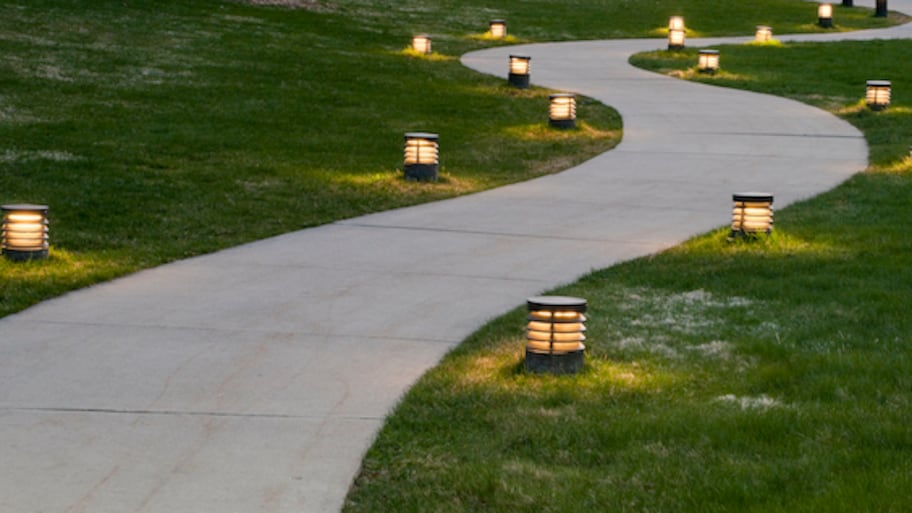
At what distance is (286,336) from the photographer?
29.6ft

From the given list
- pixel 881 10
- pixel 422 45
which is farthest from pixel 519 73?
pixel 881 10

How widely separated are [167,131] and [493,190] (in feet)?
17.6

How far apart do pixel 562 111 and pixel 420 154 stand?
17.7 feet

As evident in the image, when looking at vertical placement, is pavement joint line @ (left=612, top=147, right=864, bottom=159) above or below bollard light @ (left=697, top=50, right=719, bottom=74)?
below

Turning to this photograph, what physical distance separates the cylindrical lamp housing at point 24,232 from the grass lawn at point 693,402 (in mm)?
3895

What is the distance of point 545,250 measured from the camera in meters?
12.2

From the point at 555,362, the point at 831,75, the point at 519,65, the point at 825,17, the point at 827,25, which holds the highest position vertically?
the point at 825,17

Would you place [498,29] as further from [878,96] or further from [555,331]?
[555,331]

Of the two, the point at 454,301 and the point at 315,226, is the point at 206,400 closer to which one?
the point at 454,301

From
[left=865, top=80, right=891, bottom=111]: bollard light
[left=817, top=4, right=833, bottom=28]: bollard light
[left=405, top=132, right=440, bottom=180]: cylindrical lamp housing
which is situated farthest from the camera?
[left=817, top=4, right=833, bottom=28]: bollard light

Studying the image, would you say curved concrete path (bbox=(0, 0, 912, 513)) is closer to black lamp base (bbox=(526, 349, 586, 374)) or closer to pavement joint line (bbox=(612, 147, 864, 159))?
black lamp base (bbox=(526, 349, 586, 374))

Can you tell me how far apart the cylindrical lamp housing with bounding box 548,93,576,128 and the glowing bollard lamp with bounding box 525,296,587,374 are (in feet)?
41.9

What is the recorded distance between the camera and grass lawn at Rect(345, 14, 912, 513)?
20.1 ft

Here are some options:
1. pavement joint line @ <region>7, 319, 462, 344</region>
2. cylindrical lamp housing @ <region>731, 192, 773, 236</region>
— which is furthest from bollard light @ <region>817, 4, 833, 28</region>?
pavement joint line @ <region>7, 319, 462, 344</region>
